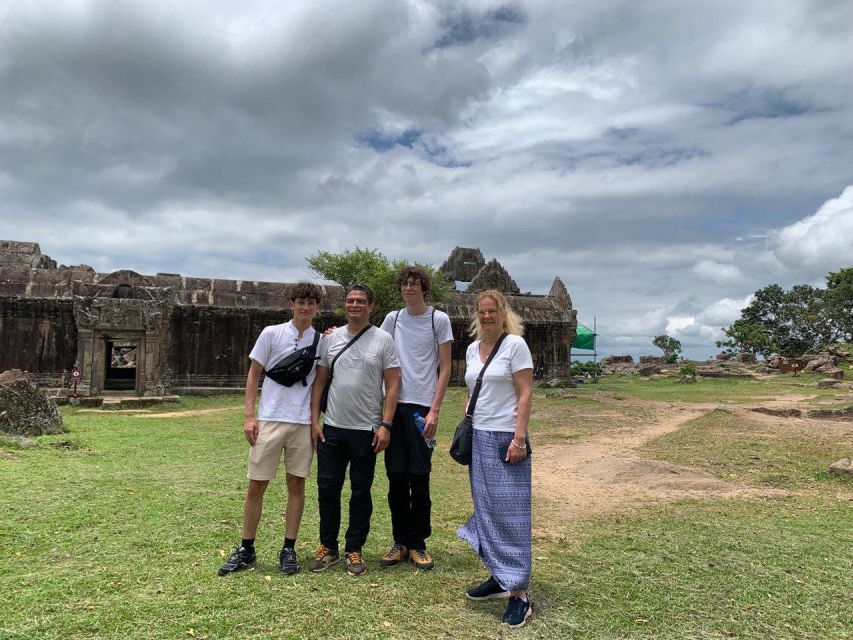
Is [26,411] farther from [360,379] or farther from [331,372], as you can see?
[360,379]

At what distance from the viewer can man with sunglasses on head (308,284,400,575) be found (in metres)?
3.91

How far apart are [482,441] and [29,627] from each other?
2575mm

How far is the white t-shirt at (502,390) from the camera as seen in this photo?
137 inches

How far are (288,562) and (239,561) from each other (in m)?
0.33

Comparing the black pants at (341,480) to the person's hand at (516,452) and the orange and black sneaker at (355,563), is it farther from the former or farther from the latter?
the person's hand at (516,452)

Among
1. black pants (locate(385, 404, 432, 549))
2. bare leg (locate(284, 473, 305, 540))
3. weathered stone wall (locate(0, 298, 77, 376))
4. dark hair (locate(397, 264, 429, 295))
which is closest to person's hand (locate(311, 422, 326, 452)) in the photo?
bare leg (locate(284, 473, 305, 540))

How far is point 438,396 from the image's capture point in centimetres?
400

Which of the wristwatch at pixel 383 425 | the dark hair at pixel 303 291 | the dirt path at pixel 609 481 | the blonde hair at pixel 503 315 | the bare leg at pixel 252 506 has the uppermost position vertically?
the dark hair at pixel 303 291

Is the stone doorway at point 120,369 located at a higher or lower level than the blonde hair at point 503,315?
lower

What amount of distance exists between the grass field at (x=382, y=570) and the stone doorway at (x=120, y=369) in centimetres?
1178

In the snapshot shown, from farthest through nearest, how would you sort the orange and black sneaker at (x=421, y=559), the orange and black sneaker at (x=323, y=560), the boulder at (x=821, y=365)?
the boulder at (x=821, y=365)
the orange and black sneaker at (x=421, y=559)
the orange and black sneaker at (x=323, y=560)

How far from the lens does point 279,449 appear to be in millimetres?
3881

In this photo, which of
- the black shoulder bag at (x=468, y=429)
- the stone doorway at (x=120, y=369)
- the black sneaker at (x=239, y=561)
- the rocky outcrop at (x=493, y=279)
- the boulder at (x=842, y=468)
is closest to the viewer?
the black shoulder bag at (x=468, y=429)

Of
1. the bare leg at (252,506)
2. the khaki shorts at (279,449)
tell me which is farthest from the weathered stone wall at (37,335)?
the khaki shorts at (279,449)
